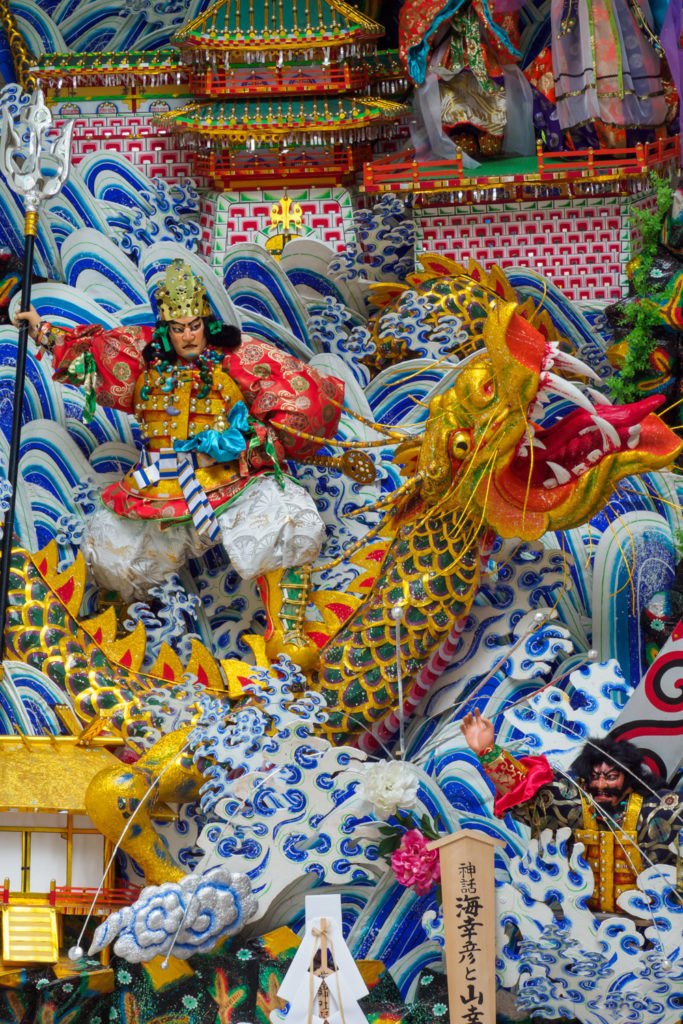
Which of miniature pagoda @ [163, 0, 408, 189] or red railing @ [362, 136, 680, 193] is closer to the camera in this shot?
red railing @ [362, 136, 680, 193]

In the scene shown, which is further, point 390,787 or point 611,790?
point 390,787

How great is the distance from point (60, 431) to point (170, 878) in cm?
191

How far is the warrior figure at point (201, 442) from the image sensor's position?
21.7ft

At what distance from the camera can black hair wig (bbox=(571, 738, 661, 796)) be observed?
5695mm

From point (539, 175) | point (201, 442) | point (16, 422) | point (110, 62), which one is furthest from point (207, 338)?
point (110, 62)

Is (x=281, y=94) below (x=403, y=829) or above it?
above

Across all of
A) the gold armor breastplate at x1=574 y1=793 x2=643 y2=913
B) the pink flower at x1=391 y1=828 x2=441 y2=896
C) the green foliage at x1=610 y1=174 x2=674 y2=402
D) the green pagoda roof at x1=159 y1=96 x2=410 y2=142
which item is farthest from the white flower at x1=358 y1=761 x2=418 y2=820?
the green pagoda roof at x1=159 y1=96 x2=410 y2=142

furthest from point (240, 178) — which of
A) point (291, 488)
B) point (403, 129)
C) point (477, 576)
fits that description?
point (477, 576)

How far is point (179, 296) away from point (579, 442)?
153cm

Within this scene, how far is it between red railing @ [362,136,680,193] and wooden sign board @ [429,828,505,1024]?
3058 mm

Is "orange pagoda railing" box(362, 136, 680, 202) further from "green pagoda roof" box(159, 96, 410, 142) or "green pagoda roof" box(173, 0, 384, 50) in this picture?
"green pagoda roof" box(173, 0, 384, 50)

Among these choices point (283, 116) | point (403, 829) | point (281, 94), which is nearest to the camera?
point (403, 829)

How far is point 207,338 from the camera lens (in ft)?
22.2

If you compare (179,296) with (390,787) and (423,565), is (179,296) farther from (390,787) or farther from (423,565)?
(390,787)
